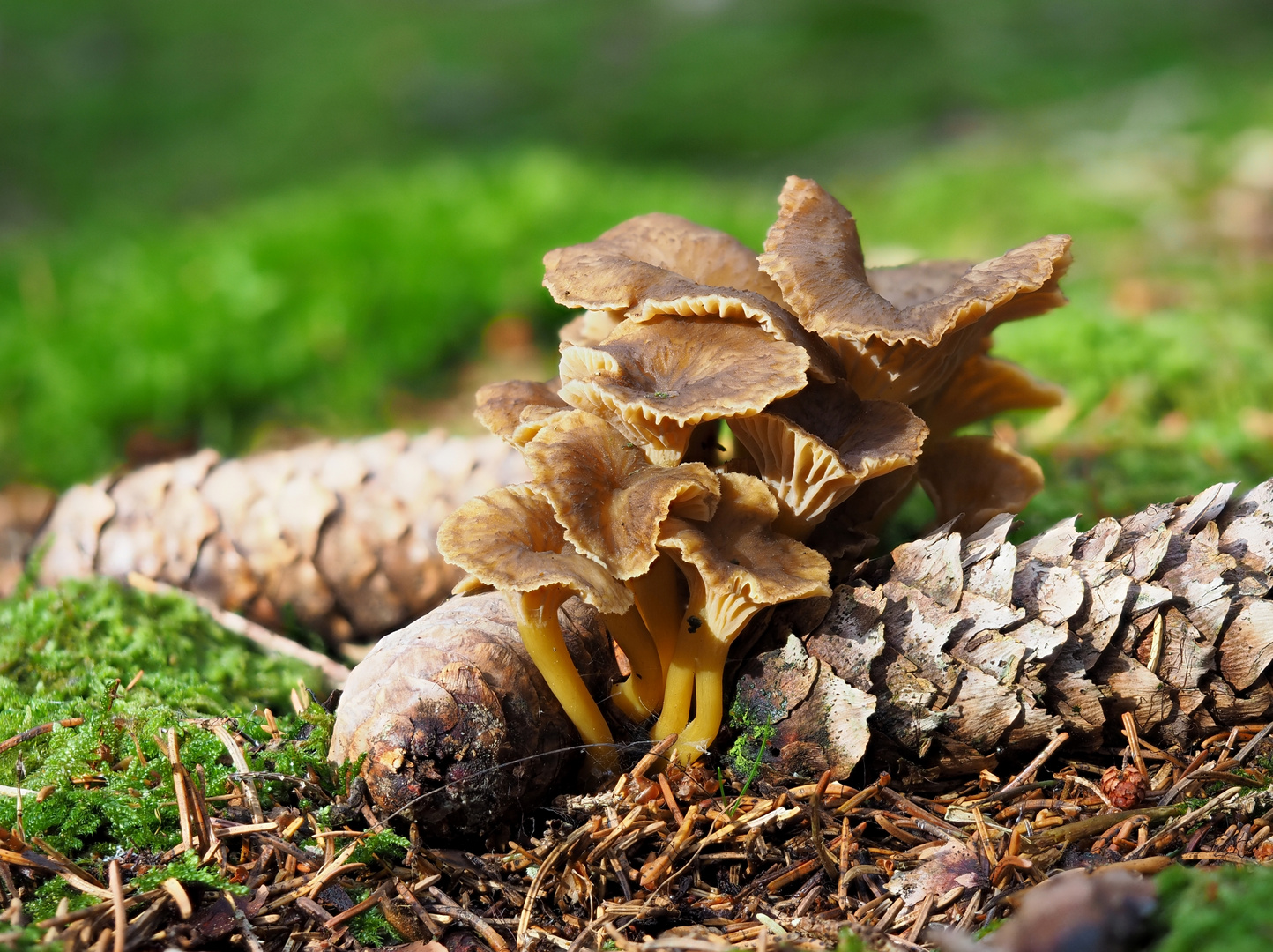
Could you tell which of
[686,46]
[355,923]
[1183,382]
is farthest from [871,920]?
[686,46]

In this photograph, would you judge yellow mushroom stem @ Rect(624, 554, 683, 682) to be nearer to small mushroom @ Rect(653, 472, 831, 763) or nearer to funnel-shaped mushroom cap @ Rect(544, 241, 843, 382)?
small mushroom @ Rect(653, 472, 831, 763)

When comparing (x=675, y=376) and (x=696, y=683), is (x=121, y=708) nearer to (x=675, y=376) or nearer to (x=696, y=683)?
(x=696, y=683)

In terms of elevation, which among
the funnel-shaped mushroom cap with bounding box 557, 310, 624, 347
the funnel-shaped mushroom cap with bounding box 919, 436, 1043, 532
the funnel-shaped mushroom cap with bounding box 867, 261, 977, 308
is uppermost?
the funnel-shaped mushroom cap with bounding box 557, 310, 624, 347

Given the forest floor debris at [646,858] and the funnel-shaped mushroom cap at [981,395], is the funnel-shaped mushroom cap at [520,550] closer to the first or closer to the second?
the forest floor debris at [646,858]

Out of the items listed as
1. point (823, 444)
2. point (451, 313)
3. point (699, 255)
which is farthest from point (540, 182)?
point (823, 444)

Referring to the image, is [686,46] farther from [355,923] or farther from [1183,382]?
[355,923]

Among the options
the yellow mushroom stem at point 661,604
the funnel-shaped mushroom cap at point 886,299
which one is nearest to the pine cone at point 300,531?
the yellow mushroom stem at point 661,604

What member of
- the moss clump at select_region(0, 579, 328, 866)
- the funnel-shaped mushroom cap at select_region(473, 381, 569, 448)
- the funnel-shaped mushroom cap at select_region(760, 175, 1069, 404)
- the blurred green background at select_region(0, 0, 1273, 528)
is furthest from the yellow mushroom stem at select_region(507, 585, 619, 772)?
the blurred green background at select_region(0, 0, 1273, 528)
